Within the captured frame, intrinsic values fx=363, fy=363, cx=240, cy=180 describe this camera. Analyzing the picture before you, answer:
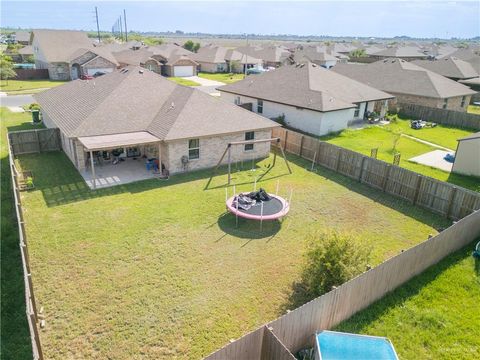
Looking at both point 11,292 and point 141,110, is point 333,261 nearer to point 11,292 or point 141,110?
point 11,292

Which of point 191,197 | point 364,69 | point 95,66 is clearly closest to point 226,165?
point 191,197

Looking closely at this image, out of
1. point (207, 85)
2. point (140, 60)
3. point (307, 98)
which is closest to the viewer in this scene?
point (307, 98)

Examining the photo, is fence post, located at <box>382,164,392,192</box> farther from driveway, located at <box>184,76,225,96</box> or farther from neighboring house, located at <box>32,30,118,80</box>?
neighboring house, located at <box>32,30,118,80</box>

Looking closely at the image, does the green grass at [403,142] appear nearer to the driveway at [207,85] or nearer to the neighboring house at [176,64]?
the driveway at [207,85]

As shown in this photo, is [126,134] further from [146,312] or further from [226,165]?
[146,312]

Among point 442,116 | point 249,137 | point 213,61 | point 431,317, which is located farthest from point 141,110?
point 213,61

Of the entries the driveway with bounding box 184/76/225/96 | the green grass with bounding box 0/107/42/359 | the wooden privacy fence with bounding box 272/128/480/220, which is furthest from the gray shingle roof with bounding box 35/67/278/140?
the driveway with bounding box 184/76/225/96

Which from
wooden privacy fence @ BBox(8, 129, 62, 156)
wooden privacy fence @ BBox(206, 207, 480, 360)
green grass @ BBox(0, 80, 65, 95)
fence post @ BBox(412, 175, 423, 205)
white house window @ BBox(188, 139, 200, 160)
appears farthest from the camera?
green grass @ BBox(0, 80, 65, 95)
